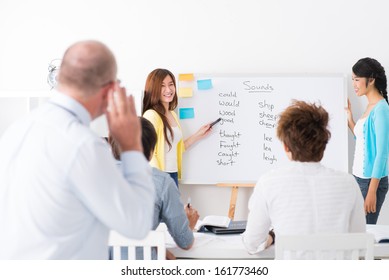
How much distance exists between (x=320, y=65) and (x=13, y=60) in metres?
2.44

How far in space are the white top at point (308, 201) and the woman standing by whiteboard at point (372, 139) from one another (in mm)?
1773

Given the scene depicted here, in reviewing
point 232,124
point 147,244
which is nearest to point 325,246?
point 147,244

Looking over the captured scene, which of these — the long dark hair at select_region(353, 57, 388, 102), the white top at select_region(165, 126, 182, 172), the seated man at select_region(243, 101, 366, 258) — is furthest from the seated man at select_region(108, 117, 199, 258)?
the long dark hair at select_region(353, 57, 388, 102)

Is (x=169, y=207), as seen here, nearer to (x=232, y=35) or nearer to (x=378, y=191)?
(x=378, y=191)

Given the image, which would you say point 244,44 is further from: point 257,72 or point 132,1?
point 132,1

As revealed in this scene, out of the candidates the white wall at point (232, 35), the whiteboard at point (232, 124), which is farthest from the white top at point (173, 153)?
the white wall at point (232, 35)

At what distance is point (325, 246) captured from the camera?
1.82 metres

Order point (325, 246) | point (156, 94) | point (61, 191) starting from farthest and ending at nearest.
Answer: point (156, 94) < point (325, 246) < point (61, 191)

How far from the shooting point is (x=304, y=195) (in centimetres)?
202

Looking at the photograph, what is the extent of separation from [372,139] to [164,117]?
147 centimetres

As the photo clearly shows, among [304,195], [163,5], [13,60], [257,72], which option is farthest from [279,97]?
[304,195]

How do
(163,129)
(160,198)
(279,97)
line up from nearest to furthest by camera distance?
(160,198) → (163,129) → (279,97)

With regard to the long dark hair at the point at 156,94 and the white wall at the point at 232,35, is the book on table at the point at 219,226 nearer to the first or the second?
the long dark hair at the point at 156,94

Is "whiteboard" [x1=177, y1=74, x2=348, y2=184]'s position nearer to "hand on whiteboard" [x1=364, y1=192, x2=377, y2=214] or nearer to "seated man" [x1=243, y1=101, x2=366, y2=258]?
"hand on whiteboard" [x1=364, y1=192, x2=377, y2=214]
